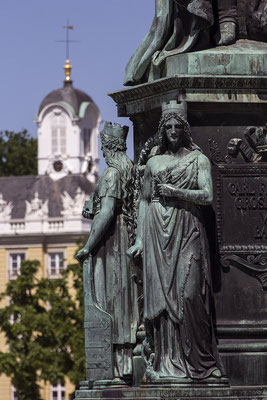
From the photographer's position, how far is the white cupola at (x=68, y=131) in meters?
126

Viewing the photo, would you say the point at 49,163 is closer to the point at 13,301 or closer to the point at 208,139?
the point at 13,301

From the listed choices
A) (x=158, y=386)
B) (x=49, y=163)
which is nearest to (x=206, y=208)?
(x=158, y=386)

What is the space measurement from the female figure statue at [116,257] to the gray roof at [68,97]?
362 ft

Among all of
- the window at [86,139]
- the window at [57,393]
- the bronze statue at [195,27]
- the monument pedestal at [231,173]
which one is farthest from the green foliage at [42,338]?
the monument pedestal at [231,173]

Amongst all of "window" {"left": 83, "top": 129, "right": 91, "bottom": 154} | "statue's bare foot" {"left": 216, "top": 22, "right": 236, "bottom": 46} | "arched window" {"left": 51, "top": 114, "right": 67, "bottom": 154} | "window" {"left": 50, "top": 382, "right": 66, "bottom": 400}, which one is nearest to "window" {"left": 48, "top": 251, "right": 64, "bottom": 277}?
"window" {"left": 50, "top": 382, "right": 66, "bottom": 400}

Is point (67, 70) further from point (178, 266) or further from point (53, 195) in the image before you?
point (178, 266)

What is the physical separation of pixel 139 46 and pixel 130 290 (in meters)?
2.32

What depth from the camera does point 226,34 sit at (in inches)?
703

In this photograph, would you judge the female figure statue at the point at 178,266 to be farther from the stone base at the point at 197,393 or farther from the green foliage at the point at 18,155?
the green foliage at the point at 18,155

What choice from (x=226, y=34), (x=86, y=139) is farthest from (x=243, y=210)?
(x=86, y=139)

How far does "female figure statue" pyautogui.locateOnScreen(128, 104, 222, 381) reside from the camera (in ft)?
55.1

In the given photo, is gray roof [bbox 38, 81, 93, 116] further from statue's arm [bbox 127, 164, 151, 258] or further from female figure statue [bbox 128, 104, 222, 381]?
female figure statue [bbox 128, 104, 222, 381]

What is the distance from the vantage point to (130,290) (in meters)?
18.2

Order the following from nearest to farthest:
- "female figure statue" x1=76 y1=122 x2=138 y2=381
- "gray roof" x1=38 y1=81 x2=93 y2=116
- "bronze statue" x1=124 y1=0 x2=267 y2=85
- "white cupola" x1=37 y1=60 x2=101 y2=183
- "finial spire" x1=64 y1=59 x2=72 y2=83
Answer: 1. "bronze statue" x1=124 y1=0 x2=267 y2=85
2. "female figure statue" x1=76 y1=122 x2=138 y2=381
3. "white cupola" x1=37 y1=60 x2=101 y2=183
4. "gray roof" x1=38 y1=81 x2=93 y2=116
5. "finial spire" x1=64 y1=59 x2=72 y2=83
